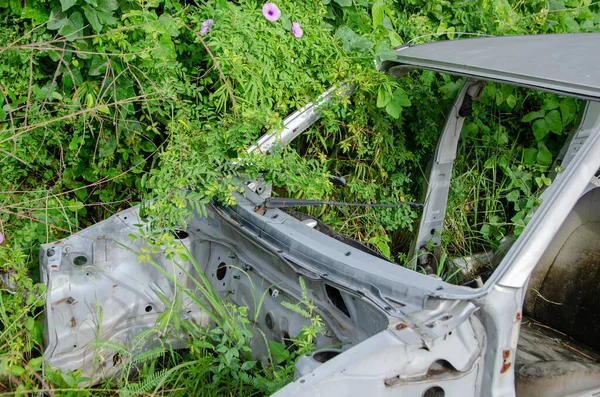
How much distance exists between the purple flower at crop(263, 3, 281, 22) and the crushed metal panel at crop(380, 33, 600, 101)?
24.5 inches

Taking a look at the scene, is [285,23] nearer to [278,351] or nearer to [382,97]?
[382,97]

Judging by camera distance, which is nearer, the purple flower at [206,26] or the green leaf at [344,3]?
the purple flower at [206,26]

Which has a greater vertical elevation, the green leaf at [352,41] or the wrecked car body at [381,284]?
the green leaf at [352,41]

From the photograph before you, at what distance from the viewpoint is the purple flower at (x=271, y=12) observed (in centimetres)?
323

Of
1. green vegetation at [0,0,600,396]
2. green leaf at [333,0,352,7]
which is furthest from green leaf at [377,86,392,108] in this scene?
green leaf at [333,0,352,7]

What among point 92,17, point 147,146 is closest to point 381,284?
point 147,146

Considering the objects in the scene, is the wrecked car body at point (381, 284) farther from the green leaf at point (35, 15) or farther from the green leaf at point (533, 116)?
the green leaf at point (35, 15)

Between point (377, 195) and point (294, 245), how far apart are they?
1557 mm

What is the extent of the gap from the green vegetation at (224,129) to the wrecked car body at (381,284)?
125 mm

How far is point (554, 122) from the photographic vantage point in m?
3.90

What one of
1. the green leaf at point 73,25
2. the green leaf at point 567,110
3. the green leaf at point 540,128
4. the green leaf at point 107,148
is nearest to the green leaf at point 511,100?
the green leaf at point 540,128

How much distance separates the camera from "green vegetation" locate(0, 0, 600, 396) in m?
2.67

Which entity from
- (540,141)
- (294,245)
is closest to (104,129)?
(294,245)

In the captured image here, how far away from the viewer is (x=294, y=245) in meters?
2.48
